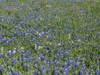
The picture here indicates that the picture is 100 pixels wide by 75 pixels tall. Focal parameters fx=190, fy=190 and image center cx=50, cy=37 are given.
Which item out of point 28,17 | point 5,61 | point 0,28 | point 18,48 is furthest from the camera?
point 28,17

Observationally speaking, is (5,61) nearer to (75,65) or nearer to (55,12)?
(75,65)

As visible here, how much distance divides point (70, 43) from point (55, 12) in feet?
9.91

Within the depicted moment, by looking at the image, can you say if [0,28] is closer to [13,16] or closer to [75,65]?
[13,16]

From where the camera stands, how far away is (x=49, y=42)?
15.9ft

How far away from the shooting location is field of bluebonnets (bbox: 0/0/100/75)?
12.4ft

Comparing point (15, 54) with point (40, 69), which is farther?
point (15, 54)

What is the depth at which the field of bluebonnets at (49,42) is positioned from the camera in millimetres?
3771

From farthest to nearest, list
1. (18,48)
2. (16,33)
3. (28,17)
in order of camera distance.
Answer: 1. (28,17)
2. (16,33)
3. (18,48)

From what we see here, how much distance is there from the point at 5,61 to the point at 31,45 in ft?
3.22

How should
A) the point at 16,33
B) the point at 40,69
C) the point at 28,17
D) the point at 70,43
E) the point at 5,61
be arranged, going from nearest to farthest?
the point at 40,69 → the point at 5,61 → the point at 70,43 → the point at 16,33 → the point at 28,17

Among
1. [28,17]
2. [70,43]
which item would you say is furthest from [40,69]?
[28,17]

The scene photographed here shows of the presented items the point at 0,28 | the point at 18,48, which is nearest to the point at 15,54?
the point at 18,48

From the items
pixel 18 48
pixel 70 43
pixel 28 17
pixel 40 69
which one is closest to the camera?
pixel 40 69

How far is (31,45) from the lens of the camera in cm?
478
